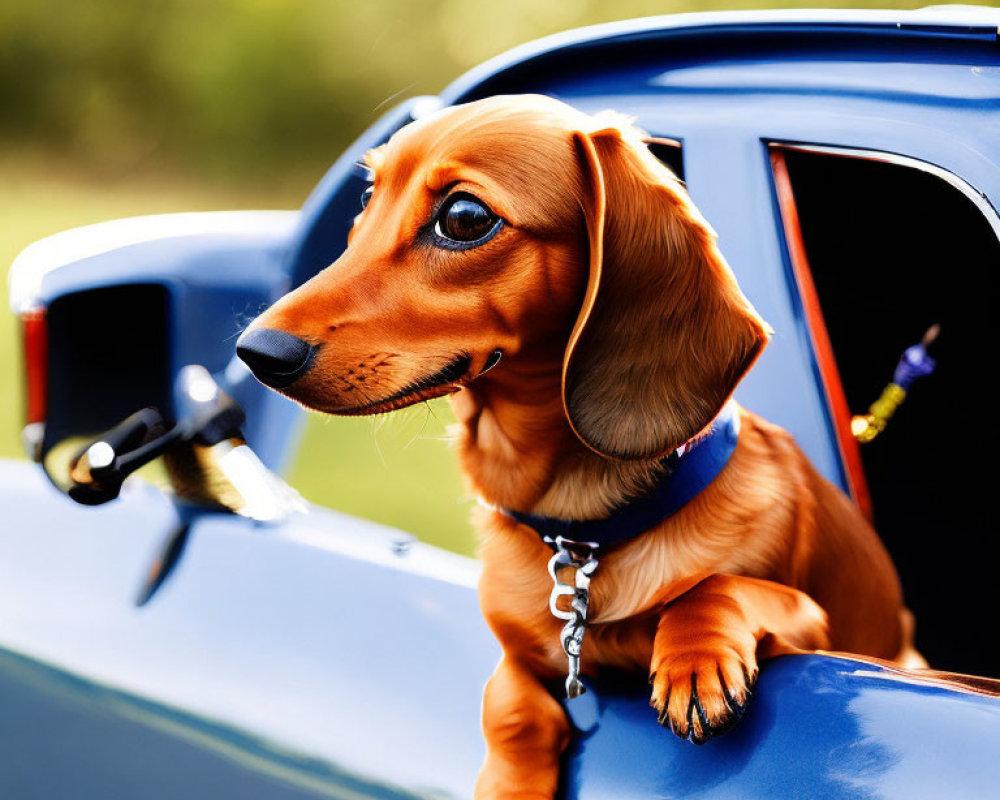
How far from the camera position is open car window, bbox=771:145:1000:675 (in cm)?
175

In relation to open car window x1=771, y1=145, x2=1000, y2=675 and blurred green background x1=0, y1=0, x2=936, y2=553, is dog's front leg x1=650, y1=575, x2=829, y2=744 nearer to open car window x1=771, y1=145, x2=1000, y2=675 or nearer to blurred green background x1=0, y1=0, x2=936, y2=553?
open car window x1=771, y1=145, x2=1000, y2=675

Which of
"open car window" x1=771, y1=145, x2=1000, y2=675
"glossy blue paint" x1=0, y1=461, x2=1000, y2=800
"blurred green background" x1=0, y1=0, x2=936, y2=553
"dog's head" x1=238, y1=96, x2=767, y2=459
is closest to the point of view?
"glossy blue paint" x1=0, y1=461, x2=1000, y2=800

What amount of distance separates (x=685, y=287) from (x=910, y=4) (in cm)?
820

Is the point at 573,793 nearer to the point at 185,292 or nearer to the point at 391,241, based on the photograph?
the point at 391,241

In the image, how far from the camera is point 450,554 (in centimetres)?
158

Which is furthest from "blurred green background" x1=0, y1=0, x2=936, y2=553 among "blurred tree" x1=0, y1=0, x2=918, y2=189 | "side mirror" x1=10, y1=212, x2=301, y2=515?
"side mirror" x1=10, y1=212, x2=301, y2=515

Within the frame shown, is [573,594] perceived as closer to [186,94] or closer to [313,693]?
[313,693]

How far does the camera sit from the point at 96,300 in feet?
6.37

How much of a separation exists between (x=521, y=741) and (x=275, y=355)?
48 cm

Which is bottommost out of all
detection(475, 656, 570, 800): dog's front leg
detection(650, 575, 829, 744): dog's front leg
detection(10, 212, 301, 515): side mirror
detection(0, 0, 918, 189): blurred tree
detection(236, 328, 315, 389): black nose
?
detection(475, 656, 570, 800): dog's front leg

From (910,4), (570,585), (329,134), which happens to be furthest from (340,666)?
(329,134)

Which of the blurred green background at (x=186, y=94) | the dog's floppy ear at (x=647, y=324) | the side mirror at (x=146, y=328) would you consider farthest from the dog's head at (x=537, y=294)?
the blurred green background at (x=186, y=94)

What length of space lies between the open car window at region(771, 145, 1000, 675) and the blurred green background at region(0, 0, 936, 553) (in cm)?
580

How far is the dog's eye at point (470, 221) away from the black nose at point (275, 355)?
22 centimetres
